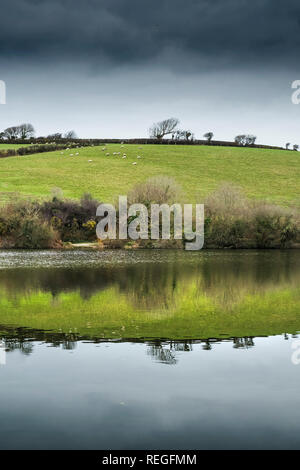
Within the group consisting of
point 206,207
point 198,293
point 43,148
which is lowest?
point 198,293

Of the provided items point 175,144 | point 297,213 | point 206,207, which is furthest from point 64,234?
point 175,144

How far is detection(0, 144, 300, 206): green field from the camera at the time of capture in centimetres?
6888

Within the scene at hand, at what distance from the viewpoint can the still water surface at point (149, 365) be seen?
29.1ft

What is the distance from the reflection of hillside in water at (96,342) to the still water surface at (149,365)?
29 millimetres

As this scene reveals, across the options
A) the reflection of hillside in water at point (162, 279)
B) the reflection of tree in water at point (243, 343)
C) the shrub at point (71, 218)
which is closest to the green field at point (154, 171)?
the shrub at point (71, 218)

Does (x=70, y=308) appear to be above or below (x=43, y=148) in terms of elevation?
below

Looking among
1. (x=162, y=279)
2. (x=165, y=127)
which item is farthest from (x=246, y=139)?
(x=162, y=279)

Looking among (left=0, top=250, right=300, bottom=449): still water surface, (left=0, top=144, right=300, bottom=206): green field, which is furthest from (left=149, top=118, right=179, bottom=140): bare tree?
(left=0, top=250, right=300, bottom=449): still water surface

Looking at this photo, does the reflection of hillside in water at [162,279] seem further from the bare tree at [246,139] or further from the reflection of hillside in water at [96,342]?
the bare tree at [246,139]

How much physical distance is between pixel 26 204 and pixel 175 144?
5786 cm

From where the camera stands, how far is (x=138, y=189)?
5603 centimetres

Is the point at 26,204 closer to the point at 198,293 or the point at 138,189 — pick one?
the point at 138,189

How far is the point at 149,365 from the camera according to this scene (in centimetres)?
1245
